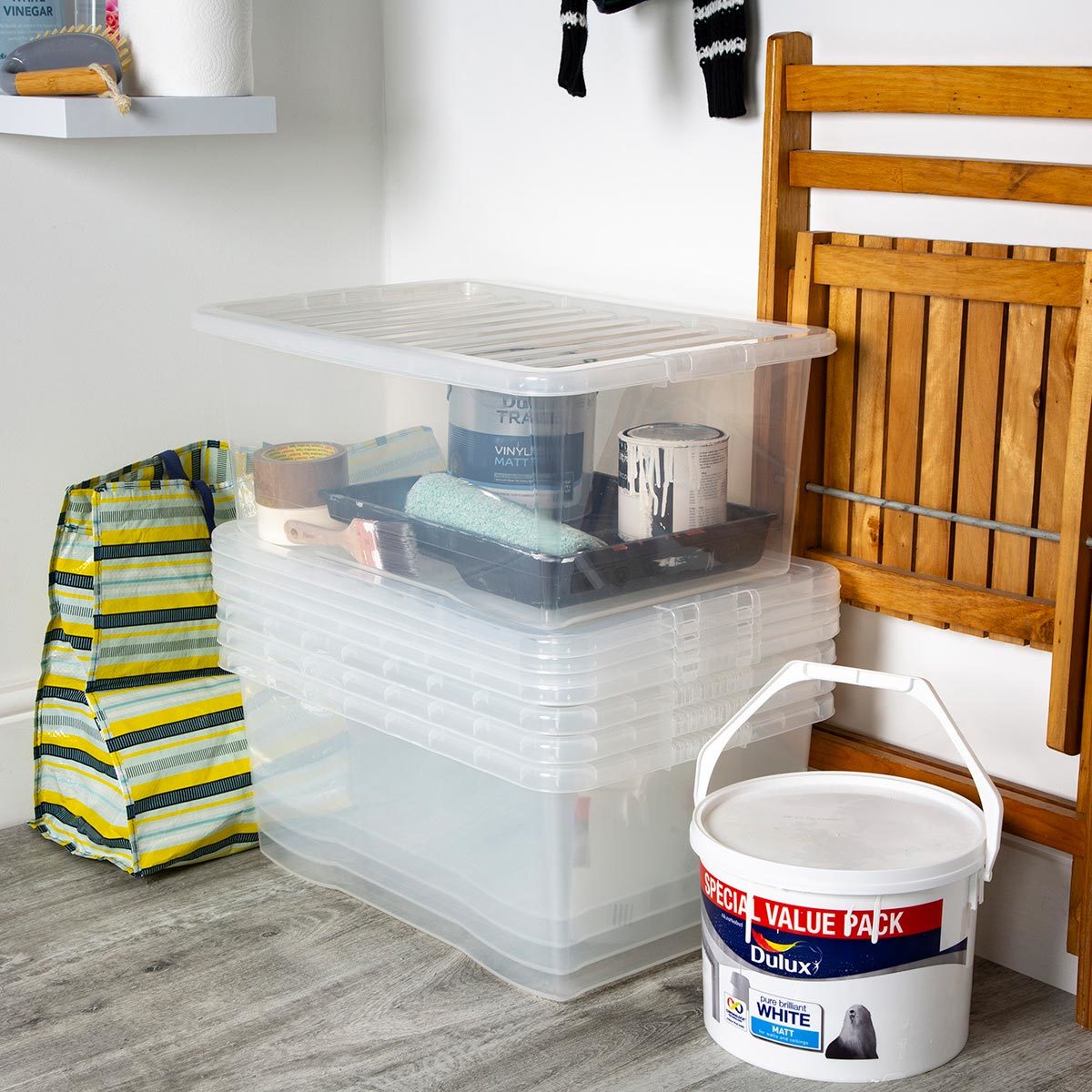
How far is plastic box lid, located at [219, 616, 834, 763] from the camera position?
114 centimetres

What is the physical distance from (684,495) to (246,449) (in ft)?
1.44

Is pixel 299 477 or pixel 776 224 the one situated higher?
pixel 776 224

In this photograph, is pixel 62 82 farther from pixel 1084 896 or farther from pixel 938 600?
pixel 1084 896

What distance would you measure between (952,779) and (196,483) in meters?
0.81

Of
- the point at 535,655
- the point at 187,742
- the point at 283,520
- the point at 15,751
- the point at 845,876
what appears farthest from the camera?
the point at 15,751

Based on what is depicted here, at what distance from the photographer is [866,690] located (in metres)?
1.33

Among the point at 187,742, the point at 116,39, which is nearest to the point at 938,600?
the point at 187,742

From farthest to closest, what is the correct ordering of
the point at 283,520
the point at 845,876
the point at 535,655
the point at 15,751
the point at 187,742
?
the point at 15,751, the point at 187,742, the point at 283,520, the point at 535,655, the point at 845,876

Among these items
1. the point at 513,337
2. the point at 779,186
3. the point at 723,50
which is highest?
the point at 723,50

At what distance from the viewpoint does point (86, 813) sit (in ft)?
4.77

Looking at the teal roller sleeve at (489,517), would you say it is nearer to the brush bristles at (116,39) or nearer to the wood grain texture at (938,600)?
the wood grain texture at (938,600)

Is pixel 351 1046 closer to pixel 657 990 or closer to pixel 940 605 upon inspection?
pixel 657 990

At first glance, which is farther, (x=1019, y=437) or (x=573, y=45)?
(x=573, y=45)

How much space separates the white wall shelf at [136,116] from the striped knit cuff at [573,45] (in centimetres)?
31
